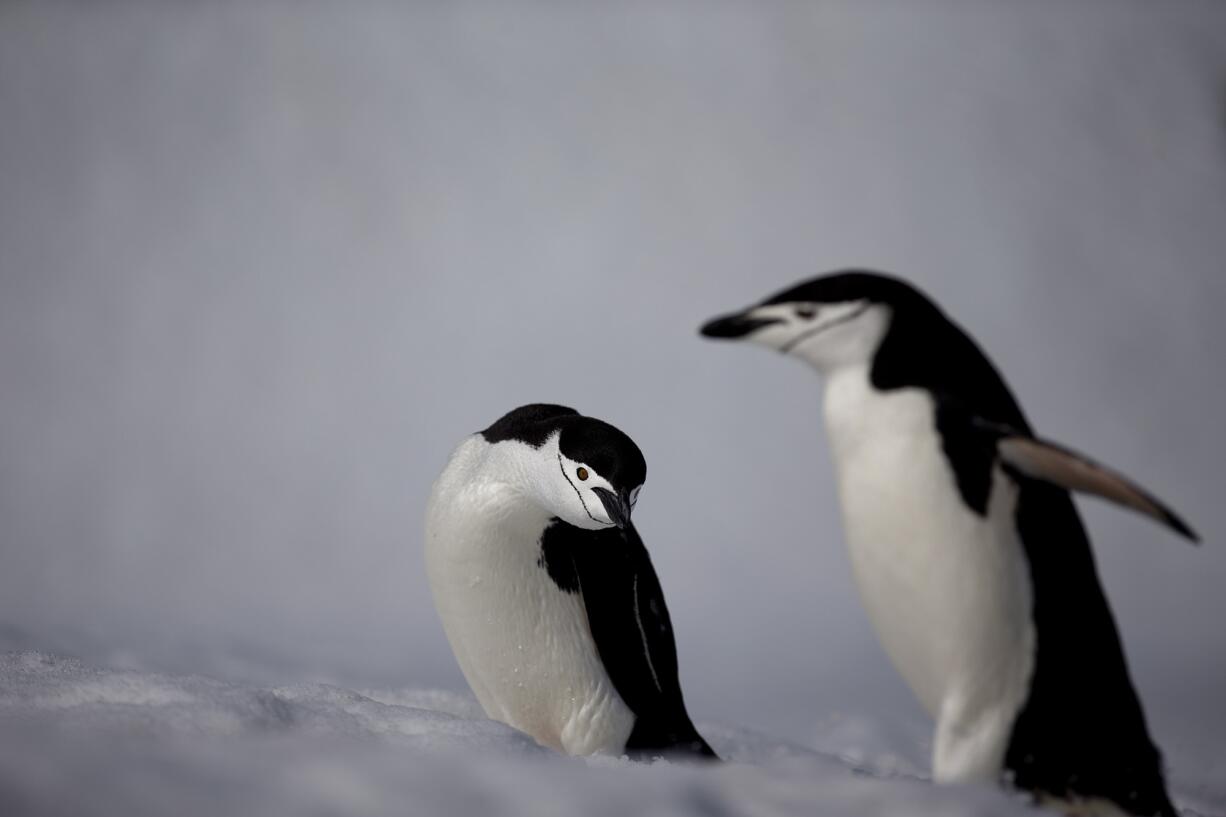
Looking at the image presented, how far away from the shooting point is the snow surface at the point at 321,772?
1.26 m

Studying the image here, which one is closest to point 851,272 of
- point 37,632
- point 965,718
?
point 965,718

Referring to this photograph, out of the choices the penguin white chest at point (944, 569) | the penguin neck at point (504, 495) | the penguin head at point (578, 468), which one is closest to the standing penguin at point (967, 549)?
the penguin white chest at point (944, 569)

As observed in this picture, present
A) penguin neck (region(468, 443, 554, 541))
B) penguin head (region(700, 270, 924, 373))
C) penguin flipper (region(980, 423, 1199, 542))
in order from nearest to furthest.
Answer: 1. penguin flipper (region(980, 423, 1199, 542))
2. penguin head (region(700, 270, 924, 373))
3. penguin neck (region(468, 443, 554, 541))

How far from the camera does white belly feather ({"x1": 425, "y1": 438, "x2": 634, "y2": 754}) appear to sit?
2.00 meters

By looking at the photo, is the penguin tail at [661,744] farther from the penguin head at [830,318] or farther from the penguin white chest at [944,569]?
the penguin head at [830,318]

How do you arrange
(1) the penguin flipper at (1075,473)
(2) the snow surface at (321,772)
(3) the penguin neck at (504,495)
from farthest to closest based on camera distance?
(3) the penguin neck at (504,495)
(1) the penguin flipper at (1075,473)
(2) the snow surface at (321,772)

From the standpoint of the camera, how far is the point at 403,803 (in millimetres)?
1288

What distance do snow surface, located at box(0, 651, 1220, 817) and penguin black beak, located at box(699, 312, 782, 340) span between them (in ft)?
1.72

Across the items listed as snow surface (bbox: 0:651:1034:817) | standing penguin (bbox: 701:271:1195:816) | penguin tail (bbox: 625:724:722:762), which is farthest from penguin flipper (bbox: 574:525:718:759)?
standing penguin (bbox: 701:271:1195:816)

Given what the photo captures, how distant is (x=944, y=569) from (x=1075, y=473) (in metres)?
0.18

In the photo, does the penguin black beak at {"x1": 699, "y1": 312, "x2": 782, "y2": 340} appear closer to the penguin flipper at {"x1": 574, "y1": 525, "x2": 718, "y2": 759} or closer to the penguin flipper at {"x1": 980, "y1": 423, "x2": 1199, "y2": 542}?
the penguin flipper at {"x1": 980, "y1": 423, "x2": 1199, "y2": 542}

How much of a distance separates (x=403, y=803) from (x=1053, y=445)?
2.70 ft

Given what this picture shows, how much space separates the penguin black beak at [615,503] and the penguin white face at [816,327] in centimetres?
37

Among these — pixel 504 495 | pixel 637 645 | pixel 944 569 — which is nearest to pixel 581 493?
pixel 504 495
